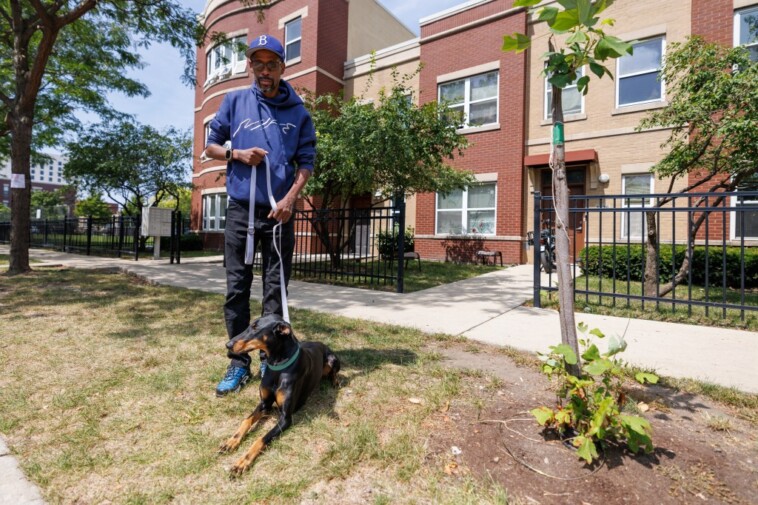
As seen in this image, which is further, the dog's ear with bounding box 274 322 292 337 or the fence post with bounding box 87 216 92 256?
the fence post with bounding box 87 216 92 256

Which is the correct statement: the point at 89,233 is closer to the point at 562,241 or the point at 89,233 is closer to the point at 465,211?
the point at 465,211

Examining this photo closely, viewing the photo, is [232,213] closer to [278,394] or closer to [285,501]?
[278,394]

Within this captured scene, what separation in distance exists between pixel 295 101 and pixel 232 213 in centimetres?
91

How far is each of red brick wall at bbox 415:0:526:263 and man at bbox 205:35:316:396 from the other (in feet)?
33.3

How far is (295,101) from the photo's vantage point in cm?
277

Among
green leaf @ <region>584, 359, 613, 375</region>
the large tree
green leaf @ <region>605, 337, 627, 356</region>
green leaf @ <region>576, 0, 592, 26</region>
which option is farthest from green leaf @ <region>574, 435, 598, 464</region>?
the large tree

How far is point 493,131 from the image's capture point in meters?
12.5

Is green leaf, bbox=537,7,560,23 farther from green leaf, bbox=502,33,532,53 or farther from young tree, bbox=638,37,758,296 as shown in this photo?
young tree, bbox=638,37,758,296

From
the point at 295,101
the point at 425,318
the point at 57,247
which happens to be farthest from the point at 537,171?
the point at 57,247

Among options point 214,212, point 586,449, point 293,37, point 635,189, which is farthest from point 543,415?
point 214,212

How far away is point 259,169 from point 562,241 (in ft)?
6.38

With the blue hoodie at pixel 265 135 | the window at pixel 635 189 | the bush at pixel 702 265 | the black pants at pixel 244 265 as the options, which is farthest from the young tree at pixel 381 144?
the window at pixel 635 189

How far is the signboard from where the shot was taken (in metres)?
11.2

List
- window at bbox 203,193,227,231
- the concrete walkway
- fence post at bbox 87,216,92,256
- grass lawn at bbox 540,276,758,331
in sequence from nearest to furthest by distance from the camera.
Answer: the concrete walkway, grass lawn at bbox 540,276,758,331, fence post at bbox 87,216,92,256, window at bbox 203,193,227,231
